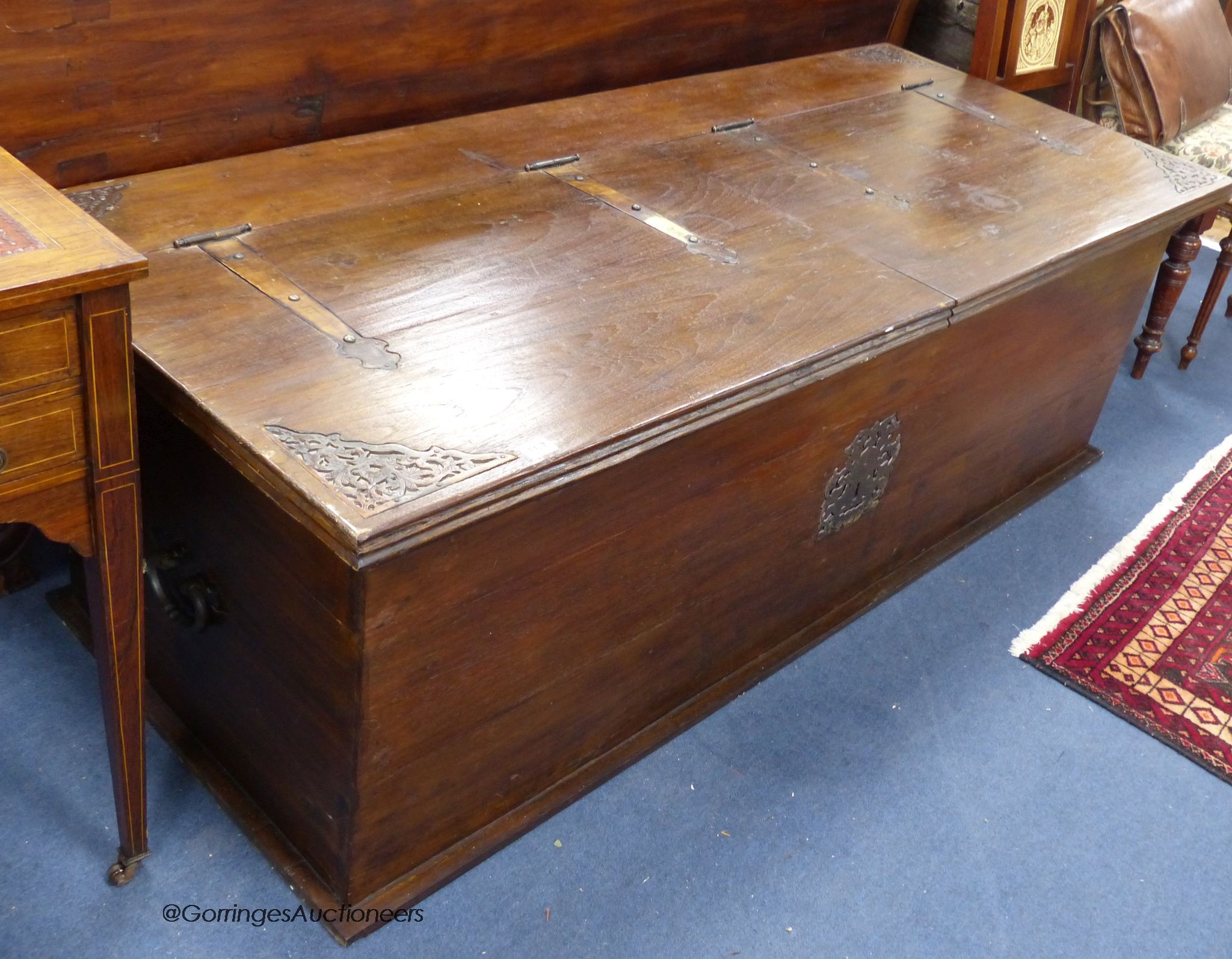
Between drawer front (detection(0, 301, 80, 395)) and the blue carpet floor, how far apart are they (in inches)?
30.1

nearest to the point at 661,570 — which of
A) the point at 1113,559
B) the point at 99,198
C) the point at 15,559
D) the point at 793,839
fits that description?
the point at 793,839

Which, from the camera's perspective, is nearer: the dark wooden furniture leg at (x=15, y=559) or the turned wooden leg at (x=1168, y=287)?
the dark wooden furniture leg at (x=15, y=559)

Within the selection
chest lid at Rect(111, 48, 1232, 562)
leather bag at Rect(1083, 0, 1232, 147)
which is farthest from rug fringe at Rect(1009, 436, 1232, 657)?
leather bag at Rect(1083, 0, 1232, 147)

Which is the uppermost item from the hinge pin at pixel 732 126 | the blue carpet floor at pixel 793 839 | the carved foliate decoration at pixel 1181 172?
the carved foliate decoration at pixel 1181 172

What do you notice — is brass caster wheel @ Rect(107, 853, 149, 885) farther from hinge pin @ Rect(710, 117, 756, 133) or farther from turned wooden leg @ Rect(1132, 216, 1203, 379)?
turned wooden leg @ Rect(1132, 216, 1203, 379)

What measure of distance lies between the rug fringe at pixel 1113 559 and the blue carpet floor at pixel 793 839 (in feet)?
0.20

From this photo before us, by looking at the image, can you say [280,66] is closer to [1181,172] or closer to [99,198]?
[99,198]

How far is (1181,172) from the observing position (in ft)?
7.66

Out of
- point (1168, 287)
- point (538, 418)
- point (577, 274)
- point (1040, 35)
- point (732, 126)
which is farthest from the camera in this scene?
point (1040, 35)

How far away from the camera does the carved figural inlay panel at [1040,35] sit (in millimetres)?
2914

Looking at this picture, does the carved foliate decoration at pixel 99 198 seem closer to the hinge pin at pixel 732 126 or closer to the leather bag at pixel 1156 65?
the hinge pin at pixel 732 126

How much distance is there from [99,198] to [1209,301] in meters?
2.51

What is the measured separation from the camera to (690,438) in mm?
1485

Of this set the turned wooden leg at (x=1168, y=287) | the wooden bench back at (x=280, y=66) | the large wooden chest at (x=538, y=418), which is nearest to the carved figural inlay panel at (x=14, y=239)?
the large wooden chest at (x=538, y=418)
